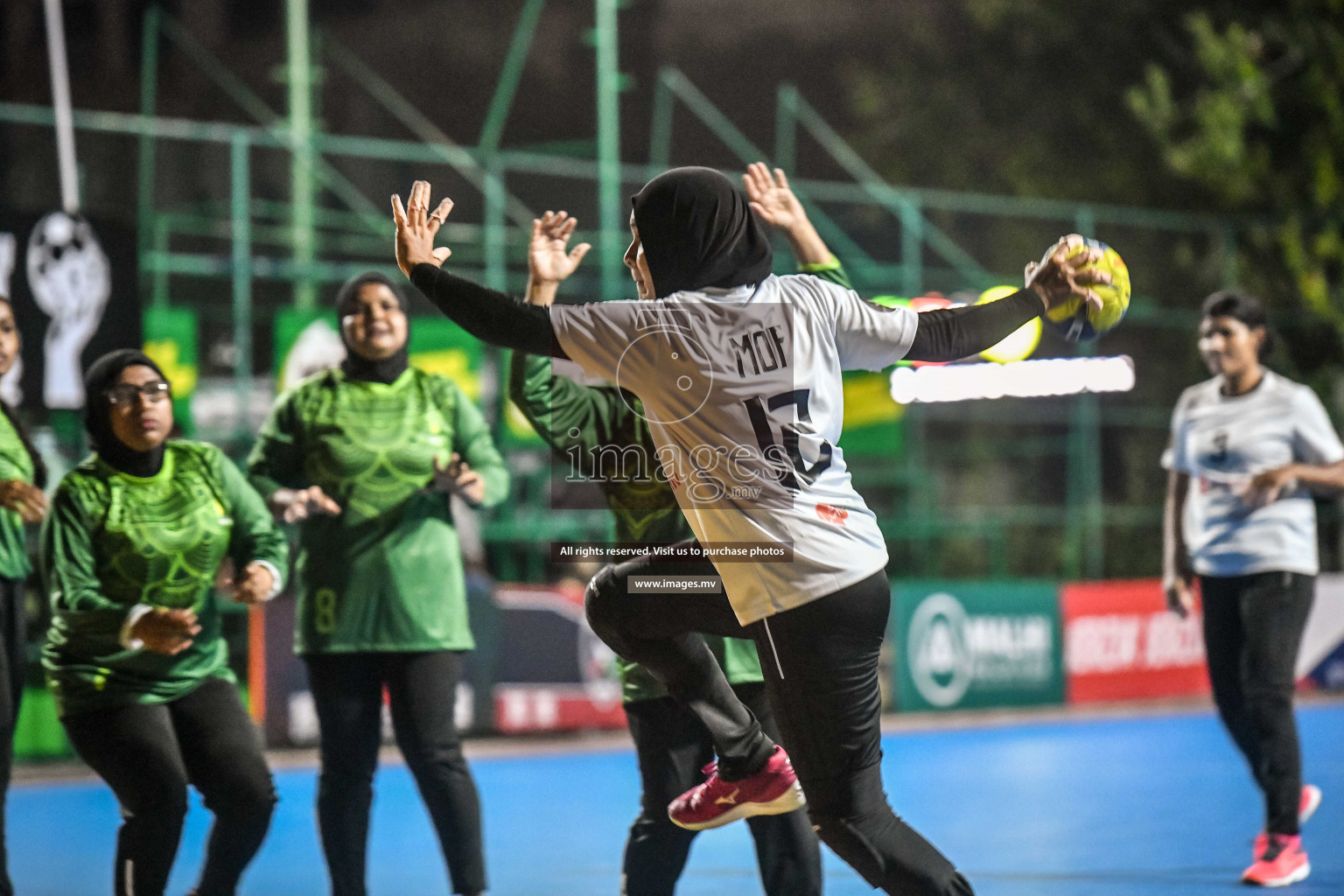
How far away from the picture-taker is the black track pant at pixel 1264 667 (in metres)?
5.56

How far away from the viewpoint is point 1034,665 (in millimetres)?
12742

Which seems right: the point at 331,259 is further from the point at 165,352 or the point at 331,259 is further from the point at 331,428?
the point at 331,428

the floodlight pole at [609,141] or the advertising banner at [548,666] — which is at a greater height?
the floodlight pole at [609,141]

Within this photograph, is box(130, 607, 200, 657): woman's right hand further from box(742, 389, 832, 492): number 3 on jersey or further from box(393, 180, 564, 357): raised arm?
box(742, 389, 832, 492): number 3 on jersey

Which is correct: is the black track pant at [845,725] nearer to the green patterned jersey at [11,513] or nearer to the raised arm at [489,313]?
the raised arm at [489,313]

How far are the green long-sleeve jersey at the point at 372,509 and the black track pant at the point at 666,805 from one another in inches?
32.3

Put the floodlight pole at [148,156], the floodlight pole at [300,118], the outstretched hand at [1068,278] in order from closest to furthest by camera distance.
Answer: the outstretched hand at [1068,278] < the floodlight pole at [148,156] < the floodlight pole at [300,118]

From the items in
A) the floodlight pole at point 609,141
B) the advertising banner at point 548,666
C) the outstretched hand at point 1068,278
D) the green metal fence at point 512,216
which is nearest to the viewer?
the outstretched hand at point 1068,278

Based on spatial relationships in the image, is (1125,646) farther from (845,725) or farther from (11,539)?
(845,725)

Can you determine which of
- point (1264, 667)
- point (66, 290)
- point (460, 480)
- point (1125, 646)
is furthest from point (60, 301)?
point (1125, 646)

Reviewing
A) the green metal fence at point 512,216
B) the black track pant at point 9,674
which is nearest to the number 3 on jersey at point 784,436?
the black track pant at point 9,674

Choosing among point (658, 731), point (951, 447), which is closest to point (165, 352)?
point (658, 731)

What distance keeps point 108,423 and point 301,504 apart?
591mm

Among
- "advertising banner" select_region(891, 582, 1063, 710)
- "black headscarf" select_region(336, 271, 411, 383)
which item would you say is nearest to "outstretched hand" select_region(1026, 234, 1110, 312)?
"black headscarf" select_region(336, 271, 411, 383)
